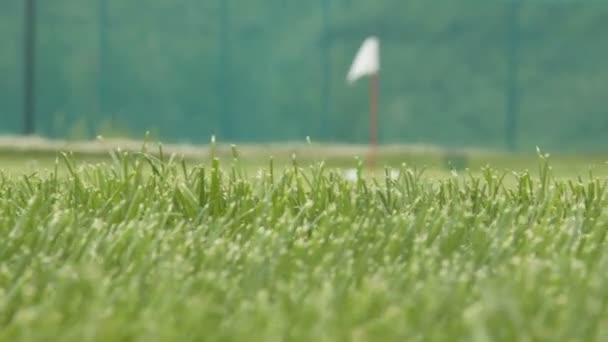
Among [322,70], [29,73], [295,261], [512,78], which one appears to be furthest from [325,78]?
[295,261]

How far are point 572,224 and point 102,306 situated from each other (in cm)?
122

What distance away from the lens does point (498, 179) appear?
11.2 feet

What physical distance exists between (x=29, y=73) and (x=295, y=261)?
12654 mm

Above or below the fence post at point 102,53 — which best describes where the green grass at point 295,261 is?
below

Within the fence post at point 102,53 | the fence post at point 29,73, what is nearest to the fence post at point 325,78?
the fence post at point 102,53

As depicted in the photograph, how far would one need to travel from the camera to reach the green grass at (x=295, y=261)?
178 cm

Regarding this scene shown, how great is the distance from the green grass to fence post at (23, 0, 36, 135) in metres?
11.3

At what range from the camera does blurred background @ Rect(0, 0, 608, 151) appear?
14914 millimetres

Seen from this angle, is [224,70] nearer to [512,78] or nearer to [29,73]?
[29,73]

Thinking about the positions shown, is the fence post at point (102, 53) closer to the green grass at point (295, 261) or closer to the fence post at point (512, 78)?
the fence post at point (512, 78)

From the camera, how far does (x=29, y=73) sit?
47.6ft

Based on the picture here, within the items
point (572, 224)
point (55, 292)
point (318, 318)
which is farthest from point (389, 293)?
point (572, 224)

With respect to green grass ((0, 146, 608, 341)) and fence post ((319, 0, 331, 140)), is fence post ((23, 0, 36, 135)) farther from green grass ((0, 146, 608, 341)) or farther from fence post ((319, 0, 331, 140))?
green grass ((0, 146, 608, 341))

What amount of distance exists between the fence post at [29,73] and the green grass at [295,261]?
11285mm
